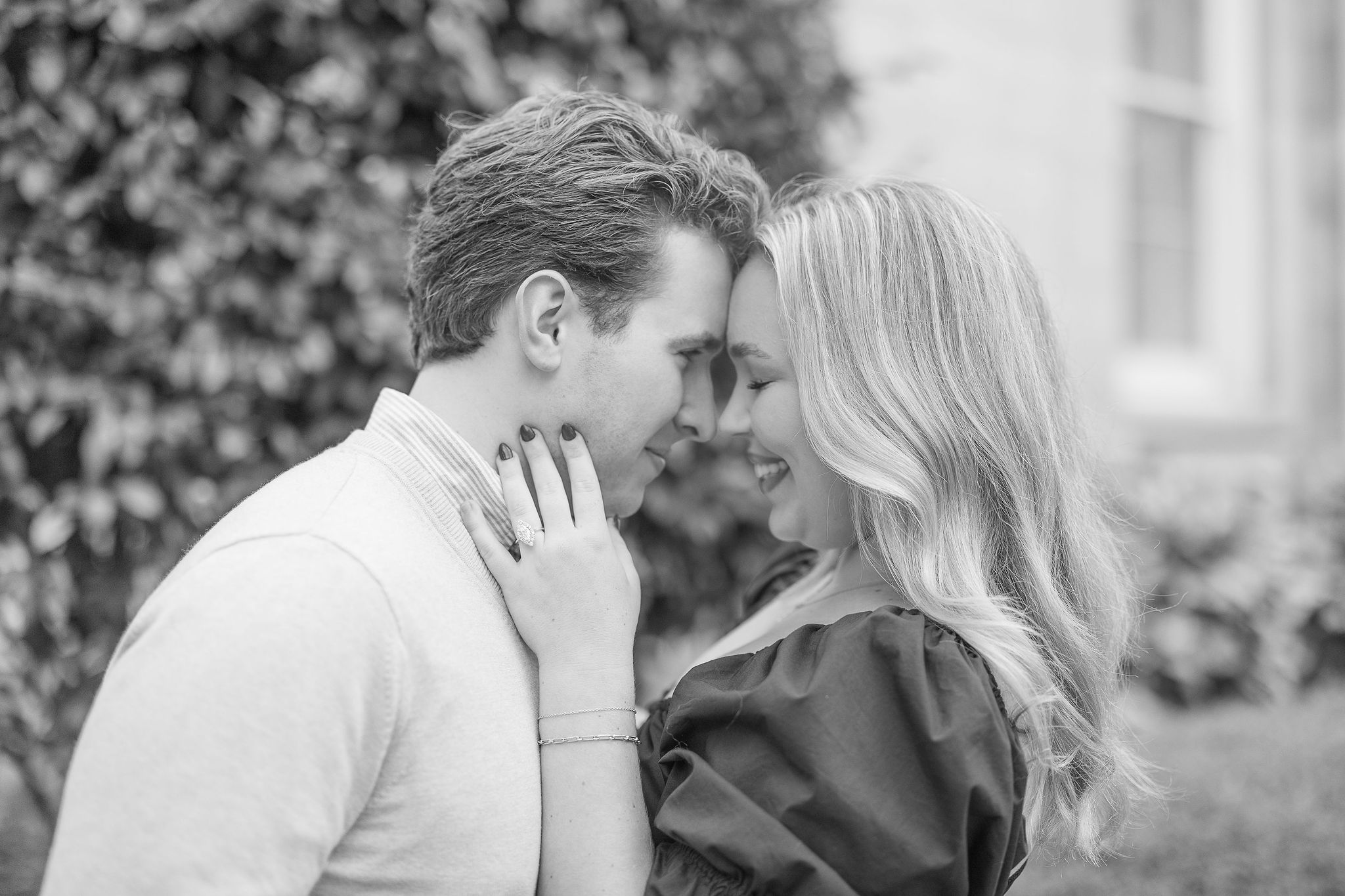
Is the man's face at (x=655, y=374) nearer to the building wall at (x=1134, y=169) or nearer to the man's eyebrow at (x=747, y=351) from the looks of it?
the man's eyebrow at (x=747, y=351)

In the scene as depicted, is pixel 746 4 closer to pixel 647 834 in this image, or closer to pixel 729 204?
pixel 729 204

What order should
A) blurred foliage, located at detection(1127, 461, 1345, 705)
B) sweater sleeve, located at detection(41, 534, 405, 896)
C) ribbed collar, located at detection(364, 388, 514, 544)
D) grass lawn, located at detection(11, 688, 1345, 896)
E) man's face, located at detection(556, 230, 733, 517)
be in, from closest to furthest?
sweater sleeve, located at detection(41, 534, 405, 896), ribbed collar, located at detection(364, 388, 514, 544), man's face, located at detection(556, 230, 733, 517), grass lawn, located at detection(11, 688, 1345, 896), blurred foliage, located at detection(1127, 461, 1345, 705)

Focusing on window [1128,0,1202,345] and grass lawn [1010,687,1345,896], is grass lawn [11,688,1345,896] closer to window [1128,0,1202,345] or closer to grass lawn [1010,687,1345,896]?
grass lawn [1010,687,1345,896]

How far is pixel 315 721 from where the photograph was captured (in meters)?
1.40

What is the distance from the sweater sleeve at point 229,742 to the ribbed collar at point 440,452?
0.40 metres

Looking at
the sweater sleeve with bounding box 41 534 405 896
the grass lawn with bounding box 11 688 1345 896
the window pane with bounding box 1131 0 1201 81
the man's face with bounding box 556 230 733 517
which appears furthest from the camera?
the window pane with bounding box 1131 0 1201 81

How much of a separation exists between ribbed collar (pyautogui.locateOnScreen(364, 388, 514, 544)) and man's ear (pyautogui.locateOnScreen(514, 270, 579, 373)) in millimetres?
186

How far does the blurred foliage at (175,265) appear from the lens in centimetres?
262

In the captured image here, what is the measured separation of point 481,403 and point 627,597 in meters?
0.41

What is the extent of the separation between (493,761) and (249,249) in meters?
1.71

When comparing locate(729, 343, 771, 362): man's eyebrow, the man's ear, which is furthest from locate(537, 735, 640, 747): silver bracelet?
locate(729, 343, 771, 362): man's eyebrow

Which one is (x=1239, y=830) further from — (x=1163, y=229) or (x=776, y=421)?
(x=1163, y=229)

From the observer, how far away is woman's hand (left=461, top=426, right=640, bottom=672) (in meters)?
1.77

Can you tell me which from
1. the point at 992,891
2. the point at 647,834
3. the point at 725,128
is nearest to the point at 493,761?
the point at 647,834
